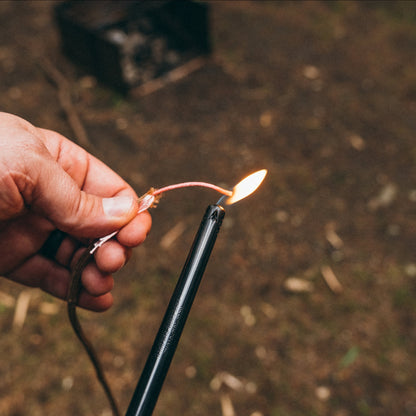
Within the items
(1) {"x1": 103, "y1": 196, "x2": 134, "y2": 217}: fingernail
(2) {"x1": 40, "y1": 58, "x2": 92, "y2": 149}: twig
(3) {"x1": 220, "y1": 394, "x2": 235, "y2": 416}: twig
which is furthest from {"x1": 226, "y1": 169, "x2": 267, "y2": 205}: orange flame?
(2) {"x1": 40, "y1": 58, "x2": 92, "y2": 149}: twig

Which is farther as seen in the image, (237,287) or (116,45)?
(116,45)

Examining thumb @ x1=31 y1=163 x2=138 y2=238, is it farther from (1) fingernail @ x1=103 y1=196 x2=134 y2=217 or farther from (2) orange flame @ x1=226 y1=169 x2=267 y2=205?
(2) orange flame @ x1=226 y1=169 x2=267 y2=205

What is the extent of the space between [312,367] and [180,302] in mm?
2173

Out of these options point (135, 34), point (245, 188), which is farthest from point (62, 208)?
point (135, 34)

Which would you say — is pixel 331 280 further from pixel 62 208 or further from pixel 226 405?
pixel 62 208

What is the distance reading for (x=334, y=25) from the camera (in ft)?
18.5

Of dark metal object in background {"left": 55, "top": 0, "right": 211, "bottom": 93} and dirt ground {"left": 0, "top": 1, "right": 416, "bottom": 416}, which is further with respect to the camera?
dark metal object in background {"left": 55, "top": 0, "right": 211, "bottom": 93}

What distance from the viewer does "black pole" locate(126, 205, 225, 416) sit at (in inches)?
40.0

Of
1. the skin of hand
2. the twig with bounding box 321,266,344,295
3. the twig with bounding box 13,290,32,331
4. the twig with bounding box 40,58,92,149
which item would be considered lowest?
the twig with bounding box 321,266,344,295

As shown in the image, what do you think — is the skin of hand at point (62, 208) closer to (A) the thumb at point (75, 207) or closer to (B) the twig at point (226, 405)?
(A) the thumb at point (75, 207)

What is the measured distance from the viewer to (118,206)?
5.03ft

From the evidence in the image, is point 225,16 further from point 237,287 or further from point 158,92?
point 237,287

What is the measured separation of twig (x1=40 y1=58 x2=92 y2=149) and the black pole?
11.1 feet

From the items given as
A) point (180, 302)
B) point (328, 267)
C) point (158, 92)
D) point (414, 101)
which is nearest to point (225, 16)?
point (158, 92)
